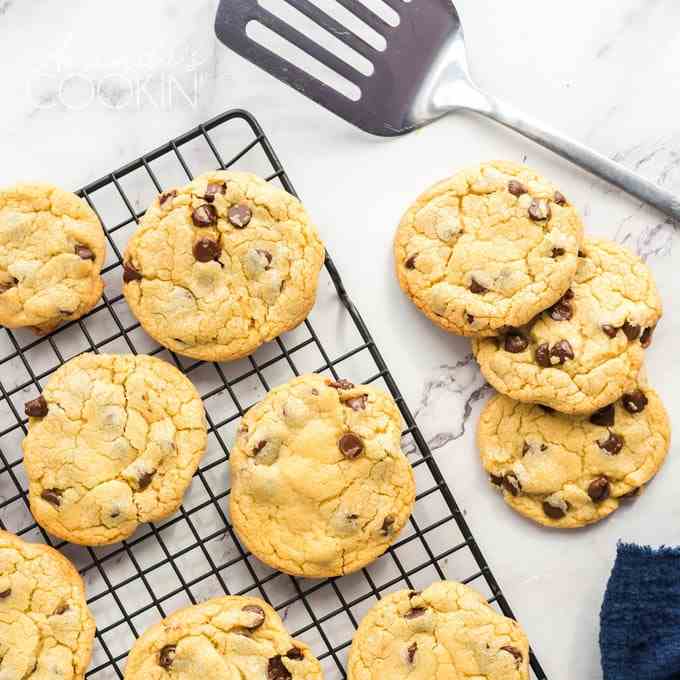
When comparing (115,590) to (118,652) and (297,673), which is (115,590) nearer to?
(118,652)

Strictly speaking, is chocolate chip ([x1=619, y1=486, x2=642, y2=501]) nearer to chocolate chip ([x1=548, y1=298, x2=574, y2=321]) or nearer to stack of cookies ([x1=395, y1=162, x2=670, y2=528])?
stack of cookies ([x1=395, y1=162, x2=670, y2=528])

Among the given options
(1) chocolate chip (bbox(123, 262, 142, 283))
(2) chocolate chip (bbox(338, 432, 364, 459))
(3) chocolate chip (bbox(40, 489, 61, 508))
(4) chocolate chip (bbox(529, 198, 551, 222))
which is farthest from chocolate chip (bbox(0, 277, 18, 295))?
(4) chocolate chip (bbox(529, 198, 551, 222))

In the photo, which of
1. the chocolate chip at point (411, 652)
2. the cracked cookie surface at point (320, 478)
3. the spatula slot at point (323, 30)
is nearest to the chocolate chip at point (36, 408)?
the cracked cookie surface at point (320, 478)

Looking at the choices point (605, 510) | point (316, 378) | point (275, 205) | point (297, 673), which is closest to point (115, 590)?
point (297, 673)

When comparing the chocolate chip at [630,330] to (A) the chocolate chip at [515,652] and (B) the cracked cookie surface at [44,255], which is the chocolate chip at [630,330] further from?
(B) the cracked cookie surface at [44,255]

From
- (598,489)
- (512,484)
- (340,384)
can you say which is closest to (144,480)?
(340,384)
